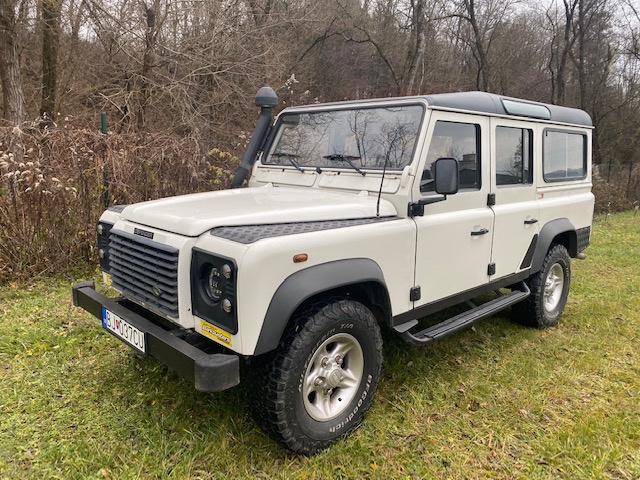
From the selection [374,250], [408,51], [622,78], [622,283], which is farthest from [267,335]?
[622,78]

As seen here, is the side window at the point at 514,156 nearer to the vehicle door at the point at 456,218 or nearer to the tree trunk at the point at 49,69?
the vehicle door at the point at 456,218

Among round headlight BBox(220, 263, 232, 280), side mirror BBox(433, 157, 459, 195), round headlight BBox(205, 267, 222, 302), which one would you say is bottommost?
round headlight BBox(205, 267, 222, 302)

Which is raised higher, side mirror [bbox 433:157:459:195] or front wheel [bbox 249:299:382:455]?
side mirror [bbox 433:157:459:195]

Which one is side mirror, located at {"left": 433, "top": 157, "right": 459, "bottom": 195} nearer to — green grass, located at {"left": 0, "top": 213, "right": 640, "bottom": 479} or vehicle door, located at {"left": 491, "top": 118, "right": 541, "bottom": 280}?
vehicle door, located at {"left": 491, "top": 118, "right": 541, "bottom": 280}

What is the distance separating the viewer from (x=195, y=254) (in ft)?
7.91

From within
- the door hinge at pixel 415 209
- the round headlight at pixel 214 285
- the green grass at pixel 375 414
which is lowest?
the green grass at pixel 375 414

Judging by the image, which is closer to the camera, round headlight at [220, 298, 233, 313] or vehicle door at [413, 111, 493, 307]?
round headlight at [220, 298, 233, 313]

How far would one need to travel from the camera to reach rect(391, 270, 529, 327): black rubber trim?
3141mm

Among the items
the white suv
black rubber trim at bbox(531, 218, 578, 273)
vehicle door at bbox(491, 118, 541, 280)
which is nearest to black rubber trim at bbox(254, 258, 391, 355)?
the white suv

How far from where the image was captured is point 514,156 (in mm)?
4035

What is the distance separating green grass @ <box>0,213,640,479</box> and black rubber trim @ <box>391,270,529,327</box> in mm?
562

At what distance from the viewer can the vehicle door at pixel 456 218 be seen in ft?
10.5

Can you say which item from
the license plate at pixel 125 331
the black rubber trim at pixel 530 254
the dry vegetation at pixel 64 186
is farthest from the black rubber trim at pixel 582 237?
the dry vegetation at pixel 64 186

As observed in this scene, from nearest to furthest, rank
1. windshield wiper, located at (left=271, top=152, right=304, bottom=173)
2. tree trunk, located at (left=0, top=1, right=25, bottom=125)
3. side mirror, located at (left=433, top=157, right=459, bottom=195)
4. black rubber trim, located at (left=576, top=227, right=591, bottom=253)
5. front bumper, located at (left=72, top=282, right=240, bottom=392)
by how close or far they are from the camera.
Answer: front bumper, located at (left=72, top=282, right=240, bottom=392) < side mirror, located at (left=433, top=157, right=459, bottom=195) < windshield wiper, located at (left=271, top=152, right=304, bottom=173) < black rubber trim, located at (left=576, top=227, right=591, bottom=253) < tree trunk, located at (left=0, top=1, right=25, bottom=125)
